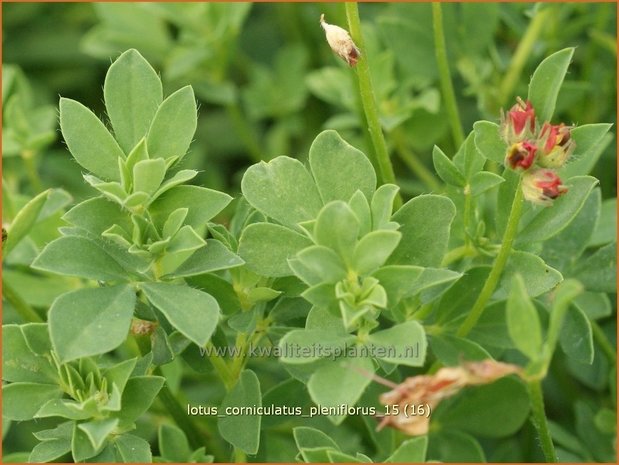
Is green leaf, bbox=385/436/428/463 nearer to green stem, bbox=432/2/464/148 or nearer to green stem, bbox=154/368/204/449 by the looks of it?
green stem, bbox=154/368/204/449

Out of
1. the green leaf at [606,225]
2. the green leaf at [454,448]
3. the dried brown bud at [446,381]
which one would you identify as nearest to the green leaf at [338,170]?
the dried brown bud at [446,381]

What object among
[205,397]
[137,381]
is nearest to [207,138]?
[205,397]

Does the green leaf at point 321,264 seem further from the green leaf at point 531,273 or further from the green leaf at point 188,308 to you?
the green leaf at point 531,273

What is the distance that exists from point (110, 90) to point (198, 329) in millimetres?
391

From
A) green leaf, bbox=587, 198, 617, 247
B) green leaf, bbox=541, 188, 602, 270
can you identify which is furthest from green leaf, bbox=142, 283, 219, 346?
green leaf, bbox=587, 198, 617, 247

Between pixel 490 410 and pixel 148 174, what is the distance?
0.79m

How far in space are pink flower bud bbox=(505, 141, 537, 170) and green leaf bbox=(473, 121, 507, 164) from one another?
80mm

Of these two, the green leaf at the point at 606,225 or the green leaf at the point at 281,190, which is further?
the green leaf at the point at 606,225

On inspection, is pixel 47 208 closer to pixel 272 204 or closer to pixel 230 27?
pixel 272 204

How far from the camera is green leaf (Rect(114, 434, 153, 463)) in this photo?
4.09ft

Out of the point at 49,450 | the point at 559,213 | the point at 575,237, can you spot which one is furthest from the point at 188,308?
the point at 575,237

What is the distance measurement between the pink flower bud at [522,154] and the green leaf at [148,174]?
17.4 inches

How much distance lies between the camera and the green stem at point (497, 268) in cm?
122

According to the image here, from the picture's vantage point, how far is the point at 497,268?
1260mm
